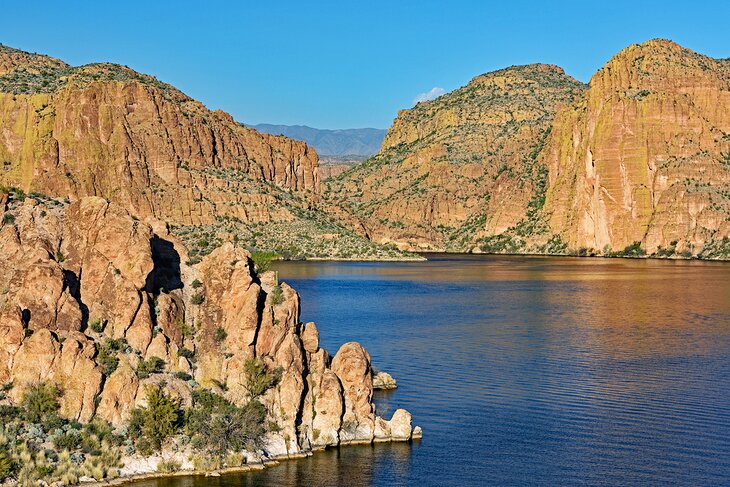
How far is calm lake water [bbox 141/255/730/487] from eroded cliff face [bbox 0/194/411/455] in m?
2.12

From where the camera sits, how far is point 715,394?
4628 centimetres

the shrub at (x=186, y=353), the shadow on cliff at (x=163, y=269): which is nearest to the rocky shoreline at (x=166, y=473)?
the shrub at (x=186, y=353)

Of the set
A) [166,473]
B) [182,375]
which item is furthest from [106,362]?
[166,473]

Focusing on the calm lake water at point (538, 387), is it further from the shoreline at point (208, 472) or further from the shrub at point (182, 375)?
the shrub at point (182, 375)

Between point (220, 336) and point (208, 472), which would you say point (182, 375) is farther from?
point (208, 472)

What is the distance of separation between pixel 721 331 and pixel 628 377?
2351 centimetres

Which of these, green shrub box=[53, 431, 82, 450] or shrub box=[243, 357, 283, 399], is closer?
green shrub box=[53, 431, 82, 450]

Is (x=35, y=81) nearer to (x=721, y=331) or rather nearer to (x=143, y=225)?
(x=721, y=331)

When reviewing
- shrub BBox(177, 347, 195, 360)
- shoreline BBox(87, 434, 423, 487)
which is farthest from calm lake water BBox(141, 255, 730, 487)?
shrub BBox(177, 347, 195, 360)

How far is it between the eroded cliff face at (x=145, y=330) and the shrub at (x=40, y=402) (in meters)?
0.31

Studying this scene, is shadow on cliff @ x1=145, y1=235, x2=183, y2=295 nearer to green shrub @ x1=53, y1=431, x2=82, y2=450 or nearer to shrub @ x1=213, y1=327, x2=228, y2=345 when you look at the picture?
shrub @ x1=213, y1=327, x2=228, y2=345

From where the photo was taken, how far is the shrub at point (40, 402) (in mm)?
32312

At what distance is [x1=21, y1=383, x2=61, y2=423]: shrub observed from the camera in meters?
32.3

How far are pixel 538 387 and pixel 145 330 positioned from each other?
19.6 metres
